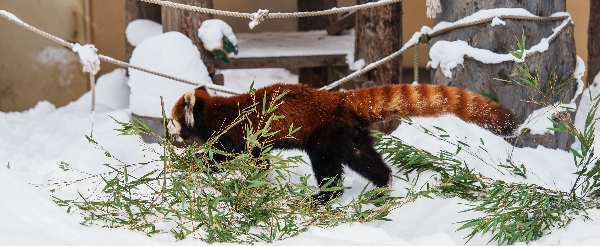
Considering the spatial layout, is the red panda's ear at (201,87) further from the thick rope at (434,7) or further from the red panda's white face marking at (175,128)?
the thick rope at (434,7)

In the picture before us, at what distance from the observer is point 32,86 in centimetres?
612

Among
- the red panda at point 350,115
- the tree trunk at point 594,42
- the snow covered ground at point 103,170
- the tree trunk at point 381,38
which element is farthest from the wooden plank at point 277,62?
the red panda at point 350,115

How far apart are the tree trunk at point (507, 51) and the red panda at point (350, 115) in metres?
0.56

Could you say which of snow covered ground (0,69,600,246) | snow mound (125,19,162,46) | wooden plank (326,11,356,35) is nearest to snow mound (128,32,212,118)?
snow covered ground (0,69,600,246)

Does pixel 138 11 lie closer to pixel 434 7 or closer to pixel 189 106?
pixel 189 106

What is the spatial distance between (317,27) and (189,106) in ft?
12.7

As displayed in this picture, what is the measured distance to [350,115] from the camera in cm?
299

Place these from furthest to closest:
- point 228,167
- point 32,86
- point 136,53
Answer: point 32,86 < point 136,53 < point 228,167

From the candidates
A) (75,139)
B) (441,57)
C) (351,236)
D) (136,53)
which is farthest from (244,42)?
(351,236)

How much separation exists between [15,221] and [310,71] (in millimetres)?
4777

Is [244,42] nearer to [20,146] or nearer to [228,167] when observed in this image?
[20,146]

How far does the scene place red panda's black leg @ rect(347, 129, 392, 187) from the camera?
3.08m

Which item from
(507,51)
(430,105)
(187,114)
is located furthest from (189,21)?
(430,105)

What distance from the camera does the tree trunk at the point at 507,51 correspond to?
3.30 m
